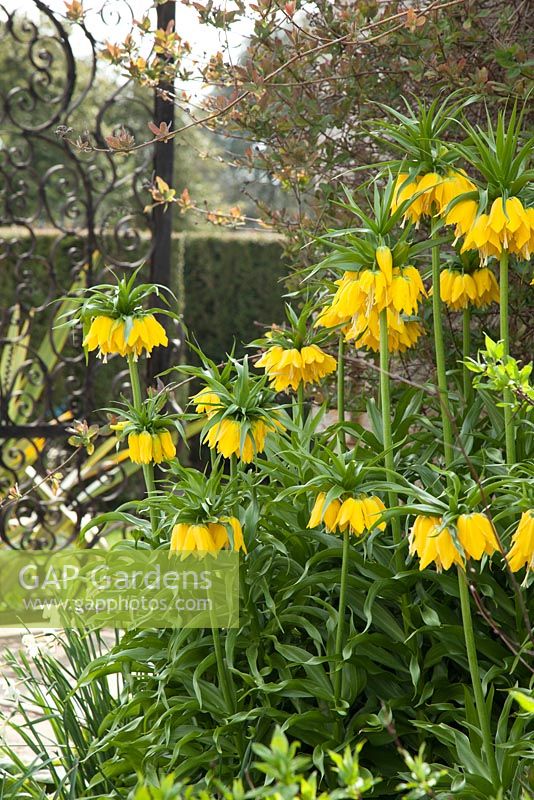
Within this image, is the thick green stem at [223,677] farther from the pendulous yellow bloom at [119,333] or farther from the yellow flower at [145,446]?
the pendulous yellow bloom at [119,333]

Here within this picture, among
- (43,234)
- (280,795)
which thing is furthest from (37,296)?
(280,795)

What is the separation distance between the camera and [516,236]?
1.50 m

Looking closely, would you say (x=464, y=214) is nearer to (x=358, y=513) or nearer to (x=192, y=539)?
(x=358, y=513)

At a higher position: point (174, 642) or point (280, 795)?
point (280, 795)

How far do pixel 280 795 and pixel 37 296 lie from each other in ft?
21.5

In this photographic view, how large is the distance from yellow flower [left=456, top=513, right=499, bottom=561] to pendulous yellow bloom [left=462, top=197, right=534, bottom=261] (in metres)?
0.45

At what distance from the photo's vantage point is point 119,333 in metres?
1.71

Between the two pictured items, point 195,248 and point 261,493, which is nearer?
point 261,493

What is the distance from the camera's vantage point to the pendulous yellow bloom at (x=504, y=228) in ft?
4.80

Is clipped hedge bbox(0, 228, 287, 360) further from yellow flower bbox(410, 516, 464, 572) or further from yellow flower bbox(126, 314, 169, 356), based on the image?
yellow flower bbox(410, 516, 464, 572)

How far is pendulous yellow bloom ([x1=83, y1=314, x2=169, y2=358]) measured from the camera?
1704 mm

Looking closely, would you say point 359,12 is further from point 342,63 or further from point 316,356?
point 316,356

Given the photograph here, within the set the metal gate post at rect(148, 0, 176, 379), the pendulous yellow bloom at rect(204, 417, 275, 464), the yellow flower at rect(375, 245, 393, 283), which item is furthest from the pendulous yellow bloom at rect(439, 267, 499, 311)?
the metal gate post at rect(148, 0, 176, 379)

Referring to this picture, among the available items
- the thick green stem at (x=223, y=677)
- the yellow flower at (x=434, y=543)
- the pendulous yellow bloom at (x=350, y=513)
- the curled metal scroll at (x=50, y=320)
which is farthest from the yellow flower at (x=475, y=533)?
the curled metal scroll at (x=50, y=320)
